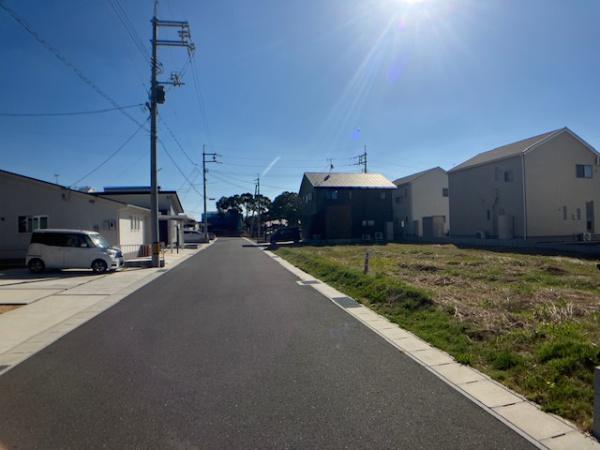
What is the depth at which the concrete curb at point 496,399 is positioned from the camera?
10.6ft

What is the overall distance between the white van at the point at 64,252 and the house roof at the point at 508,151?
91.7 feet

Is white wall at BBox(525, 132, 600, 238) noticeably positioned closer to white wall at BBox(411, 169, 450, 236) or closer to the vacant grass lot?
white wall at BBox(411, 169, 450, 236)

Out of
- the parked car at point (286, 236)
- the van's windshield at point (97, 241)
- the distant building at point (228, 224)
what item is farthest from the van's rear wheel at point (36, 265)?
the distant building at point (228, 224)

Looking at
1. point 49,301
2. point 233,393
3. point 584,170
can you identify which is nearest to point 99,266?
point 49,301

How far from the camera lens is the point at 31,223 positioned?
1959 cm

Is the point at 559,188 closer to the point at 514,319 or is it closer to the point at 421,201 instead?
the point at 421,201

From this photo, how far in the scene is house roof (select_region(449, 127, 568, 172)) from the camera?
94.5 ft

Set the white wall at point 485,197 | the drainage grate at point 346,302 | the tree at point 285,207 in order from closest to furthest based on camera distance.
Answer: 1. the drainage grate at point 346,302
2. the white wall at point 485,197
3. the tree at point 285,207

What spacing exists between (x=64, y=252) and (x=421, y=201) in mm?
36671

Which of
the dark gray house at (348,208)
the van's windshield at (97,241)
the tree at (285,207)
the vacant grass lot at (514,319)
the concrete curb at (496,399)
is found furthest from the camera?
the tree at (285,207)

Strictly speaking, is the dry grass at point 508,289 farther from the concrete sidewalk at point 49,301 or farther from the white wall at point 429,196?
the white wall at point 429,196

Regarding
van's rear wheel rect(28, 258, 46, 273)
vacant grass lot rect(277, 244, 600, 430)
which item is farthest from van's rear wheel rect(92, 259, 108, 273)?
vacant grass lot rect(277, 244, 600, 430)

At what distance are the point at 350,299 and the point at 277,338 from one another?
409cm

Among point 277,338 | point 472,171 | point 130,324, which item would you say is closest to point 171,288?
point 130,324
